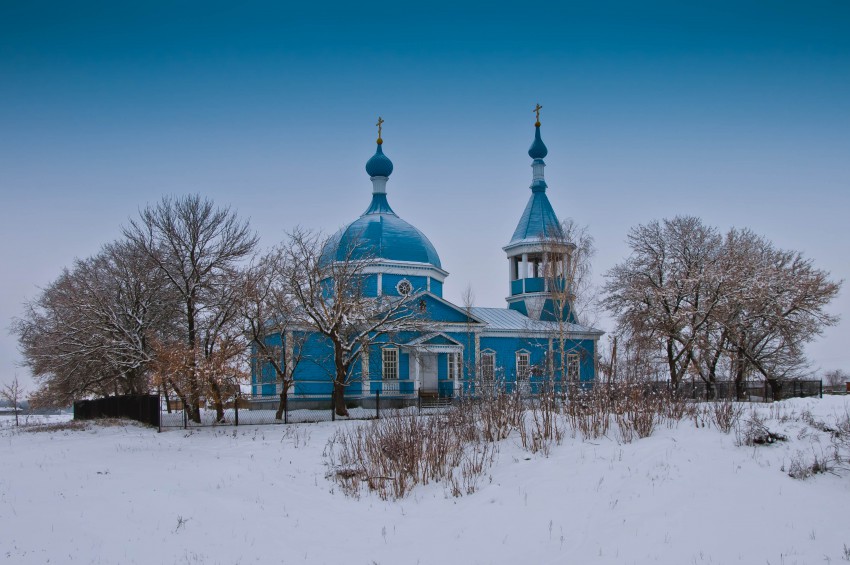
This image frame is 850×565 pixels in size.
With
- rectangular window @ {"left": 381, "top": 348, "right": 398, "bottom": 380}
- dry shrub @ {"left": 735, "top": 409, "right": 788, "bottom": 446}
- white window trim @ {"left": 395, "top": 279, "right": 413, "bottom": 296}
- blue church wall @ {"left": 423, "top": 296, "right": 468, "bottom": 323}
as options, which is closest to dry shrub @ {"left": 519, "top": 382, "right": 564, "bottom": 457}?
dry shrub @ {"left": 735, "top": 409, "right": 788, "bottom": 446}

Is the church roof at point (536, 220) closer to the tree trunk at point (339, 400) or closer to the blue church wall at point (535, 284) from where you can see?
the blue church wall at point (535, 284)

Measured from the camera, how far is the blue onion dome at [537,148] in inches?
1575

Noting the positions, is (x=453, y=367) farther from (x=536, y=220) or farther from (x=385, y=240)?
(x=536, y=220)

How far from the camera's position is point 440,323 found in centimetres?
3234

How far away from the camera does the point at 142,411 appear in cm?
2284

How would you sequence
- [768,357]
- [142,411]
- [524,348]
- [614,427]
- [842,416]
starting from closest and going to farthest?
[842,416] → [614,427] → [142,411] → [768,357] → [524,348]

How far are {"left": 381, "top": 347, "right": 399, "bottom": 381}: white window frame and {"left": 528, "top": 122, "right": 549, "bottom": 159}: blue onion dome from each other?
14963mm

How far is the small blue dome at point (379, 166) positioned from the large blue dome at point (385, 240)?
2.47 metres

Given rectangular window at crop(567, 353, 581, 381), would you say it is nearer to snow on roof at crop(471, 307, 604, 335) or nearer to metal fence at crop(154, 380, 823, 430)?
metal fence at crop(154, 380, 823, 430)

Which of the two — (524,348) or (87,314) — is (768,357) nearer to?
(524,348)

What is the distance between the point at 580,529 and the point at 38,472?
386 inches

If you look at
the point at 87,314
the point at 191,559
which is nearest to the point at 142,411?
the point at 87,314

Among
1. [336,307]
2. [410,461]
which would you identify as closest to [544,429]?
[410,461]

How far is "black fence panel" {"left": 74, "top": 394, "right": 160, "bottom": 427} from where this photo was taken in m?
21.5
